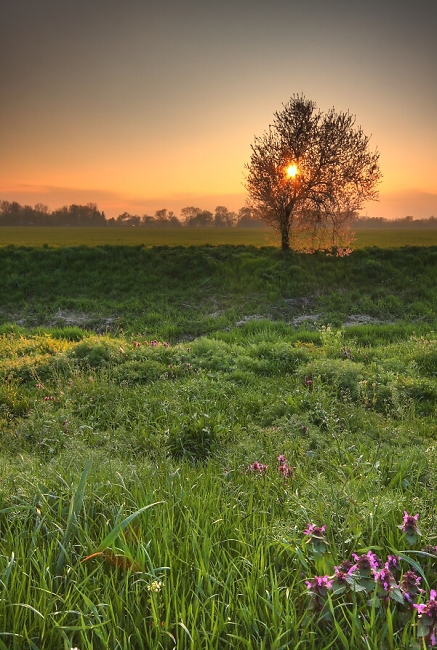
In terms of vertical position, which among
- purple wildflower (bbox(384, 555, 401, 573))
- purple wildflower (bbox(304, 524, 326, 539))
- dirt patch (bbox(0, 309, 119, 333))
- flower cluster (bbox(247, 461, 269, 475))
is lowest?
dirt patch (bbox(0, 309, 119, 333))

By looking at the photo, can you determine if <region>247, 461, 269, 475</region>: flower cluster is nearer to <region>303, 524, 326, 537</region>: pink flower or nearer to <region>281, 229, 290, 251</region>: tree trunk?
<region>303, 524, 326, 537</region>: pink flower

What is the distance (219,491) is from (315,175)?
2211 centimetres

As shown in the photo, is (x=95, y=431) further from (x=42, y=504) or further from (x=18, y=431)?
(x=42, y=504)

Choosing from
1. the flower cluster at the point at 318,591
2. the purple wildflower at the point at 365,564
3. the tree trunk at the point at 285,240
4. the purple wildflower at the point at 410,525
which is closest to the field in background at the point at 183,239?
the tree trunk at the point at 285,240

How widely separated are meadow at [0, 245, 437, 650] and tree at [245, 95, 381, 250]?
11.5 m

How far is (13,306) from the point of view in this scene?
17297 millimetres

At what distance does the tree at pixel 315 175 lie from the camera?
22.9 meters

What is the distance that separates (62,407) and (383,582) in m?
5.62

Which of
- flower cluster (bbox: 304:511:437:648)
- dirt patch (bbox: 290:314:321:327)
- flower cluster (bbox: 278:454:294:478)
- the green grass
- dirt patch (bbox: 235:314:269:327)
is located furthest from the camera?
the green grass

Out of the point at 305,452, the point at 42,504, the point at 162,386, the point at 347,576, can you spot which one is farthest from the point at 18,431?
the point at 347,576

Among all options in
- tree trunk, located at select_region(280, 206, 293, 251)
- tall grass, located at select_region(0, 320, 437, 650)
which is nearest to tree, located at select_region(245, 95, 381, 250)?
tree trunk, located at select_region(280, 206, 293, 251)

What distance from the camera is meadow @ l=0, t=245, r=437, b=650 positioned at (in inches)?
83.1

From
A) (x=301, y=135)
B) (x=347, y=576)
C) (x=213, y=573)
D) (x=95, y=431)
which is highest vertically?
(x=301, y=135)

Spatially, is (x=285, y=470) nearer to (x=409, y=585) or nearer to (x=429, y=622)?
(x=409, y=585)
